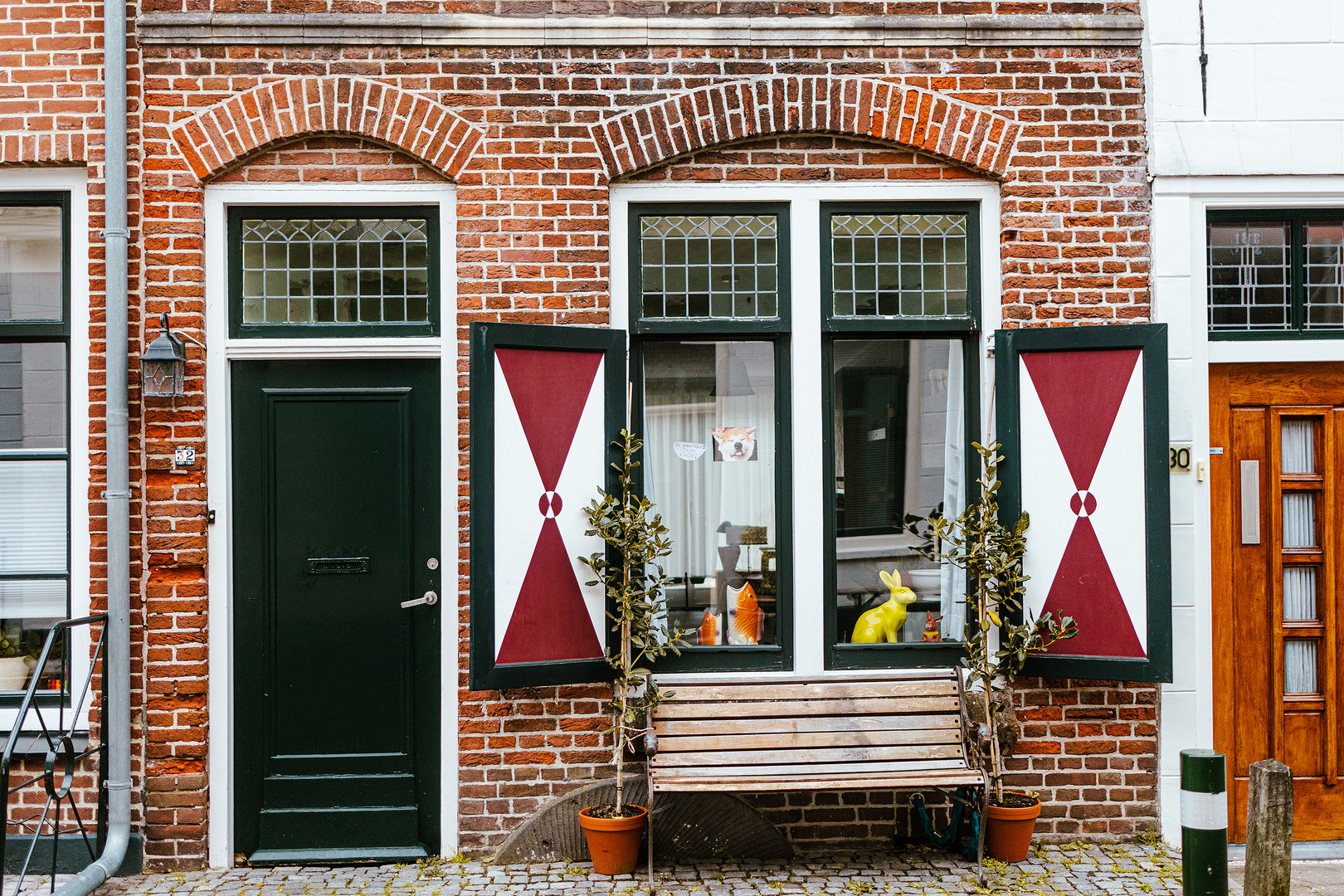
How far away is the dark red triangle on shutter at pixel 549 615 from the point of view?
185 inches

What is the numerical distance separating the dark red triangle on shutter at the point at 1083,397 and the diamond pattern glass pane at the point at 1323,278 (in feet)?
3.72

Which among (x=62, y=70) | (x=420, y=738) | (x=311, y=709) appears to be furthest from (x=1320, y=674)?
(x=62, y=70)

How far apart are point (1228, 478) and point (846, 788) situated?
245 centimetres

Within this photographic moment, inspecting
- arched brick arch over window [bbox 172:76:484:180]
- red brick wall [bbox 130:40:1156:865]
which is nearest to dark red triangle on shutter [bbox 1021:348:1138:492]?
red brick wall [bbox 130:40:1156:865]

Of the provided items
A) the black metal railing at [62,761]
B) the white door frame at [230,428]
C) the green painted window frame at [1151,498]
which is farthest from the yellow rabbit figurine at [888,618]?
the black metal railing at [62,761]

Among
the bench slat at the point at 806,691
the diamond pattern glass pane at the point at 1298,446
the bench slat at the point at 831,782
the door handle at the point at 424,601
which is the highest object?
the diamond pattern glass pane at the point at 1298,446

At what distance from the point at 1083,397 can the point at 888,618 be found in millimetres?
1399

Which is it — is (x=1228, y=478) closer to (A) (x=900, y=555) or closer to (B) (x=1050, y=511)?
(B) (x=1050, y=511)

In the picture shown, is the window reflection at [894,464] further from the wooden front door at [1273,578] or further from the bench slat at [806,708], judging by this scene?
the wooden front door at [1273,578]

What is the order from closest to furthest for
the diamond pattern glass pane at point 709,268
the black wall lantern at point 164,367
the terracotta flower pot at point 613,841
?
the terracotta flower pot at point 613,841
the black wall lantern at point 164,367
the diamond pattern glass pane at point 709,268

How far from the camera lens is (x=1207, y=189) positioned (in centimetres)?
499

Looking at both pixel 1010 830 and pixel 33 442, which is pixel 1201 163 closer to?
pixel 1010 830

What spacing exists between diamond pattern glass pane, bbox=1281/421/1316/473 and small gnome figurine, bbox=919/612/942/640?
1.86 m

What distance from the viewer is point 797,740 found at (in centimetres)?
474
